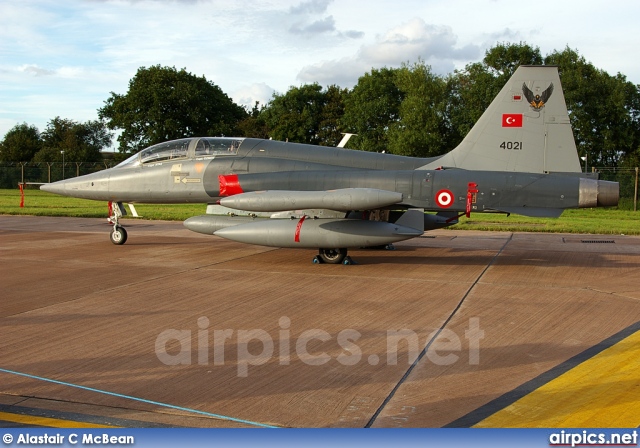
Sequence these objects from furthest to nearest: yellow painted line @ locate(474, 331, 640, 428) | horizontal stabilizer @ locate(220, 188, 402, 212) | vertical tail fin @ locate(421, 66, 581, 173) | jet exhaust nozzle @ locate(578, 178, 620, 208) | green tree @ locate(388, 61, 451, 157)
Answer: green tree @ locate(388, 61, 451, 157)
vertical tail fin @ locate(421, 66, 581, 173)
jet exhaust nozzle @ locate(578, 178, 620, 208)
horizontal stabilizer @ locate(220, 188, 402, 212)
yellow painted line @ locate(474, 331, 640, 428)

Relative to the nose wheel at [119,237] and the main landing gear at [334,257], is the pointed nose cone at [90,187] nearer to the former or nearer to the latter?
the nose wheel at [119,237]

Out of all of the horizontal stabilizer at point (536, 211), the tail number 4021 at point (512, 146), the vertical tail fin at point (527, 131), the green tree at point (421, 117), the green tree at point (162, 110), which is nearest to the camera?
the horizontal stabilizer at point (536, 211)

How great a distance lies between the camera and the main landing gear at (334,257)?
1305 cm

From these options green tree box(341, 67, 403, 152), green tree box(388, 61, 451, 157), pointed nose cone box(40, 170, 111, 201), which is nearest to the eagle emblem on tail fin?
pointed nose cone box(40, 170, 111, 201)

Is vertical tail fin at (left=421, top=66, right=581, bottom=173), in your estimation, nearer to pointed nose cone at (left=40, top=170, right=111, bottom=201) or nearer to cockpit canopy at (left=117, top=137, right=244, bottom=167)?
cockpit canopy at (left=117, top=137, right=244, bottom=167)

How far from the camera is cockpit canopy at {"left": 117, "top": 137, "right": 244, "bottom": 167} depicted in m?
A: 14.6

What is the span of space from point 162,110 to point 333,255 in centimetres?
4889

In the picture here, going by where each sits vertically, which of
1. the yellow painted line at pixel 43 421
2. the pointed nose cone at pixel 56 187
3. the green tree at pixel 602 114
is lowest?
the yellow painted line at pixel 43 421

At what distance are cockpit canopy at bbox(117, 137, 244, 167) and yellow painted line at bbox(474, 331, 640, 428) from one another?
10.1 meters

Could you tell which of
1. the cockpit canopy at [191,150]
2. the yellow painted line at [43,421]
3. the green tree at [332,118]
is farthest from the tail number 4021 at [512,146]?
the green tree at [332,118]

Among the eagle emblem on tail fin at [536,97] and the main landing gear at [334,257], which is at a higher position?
the eagle emblem on tail fin at [536,97]

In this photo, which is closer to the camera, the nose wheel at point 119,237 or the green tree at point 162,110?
the nose wheel at point 119,237

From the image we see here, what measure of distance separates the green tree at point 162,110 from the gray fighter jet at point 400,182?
45306 millimetres

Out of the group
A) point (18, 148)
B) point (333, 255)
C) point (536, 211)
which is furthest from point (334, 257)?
point (18, 148)
